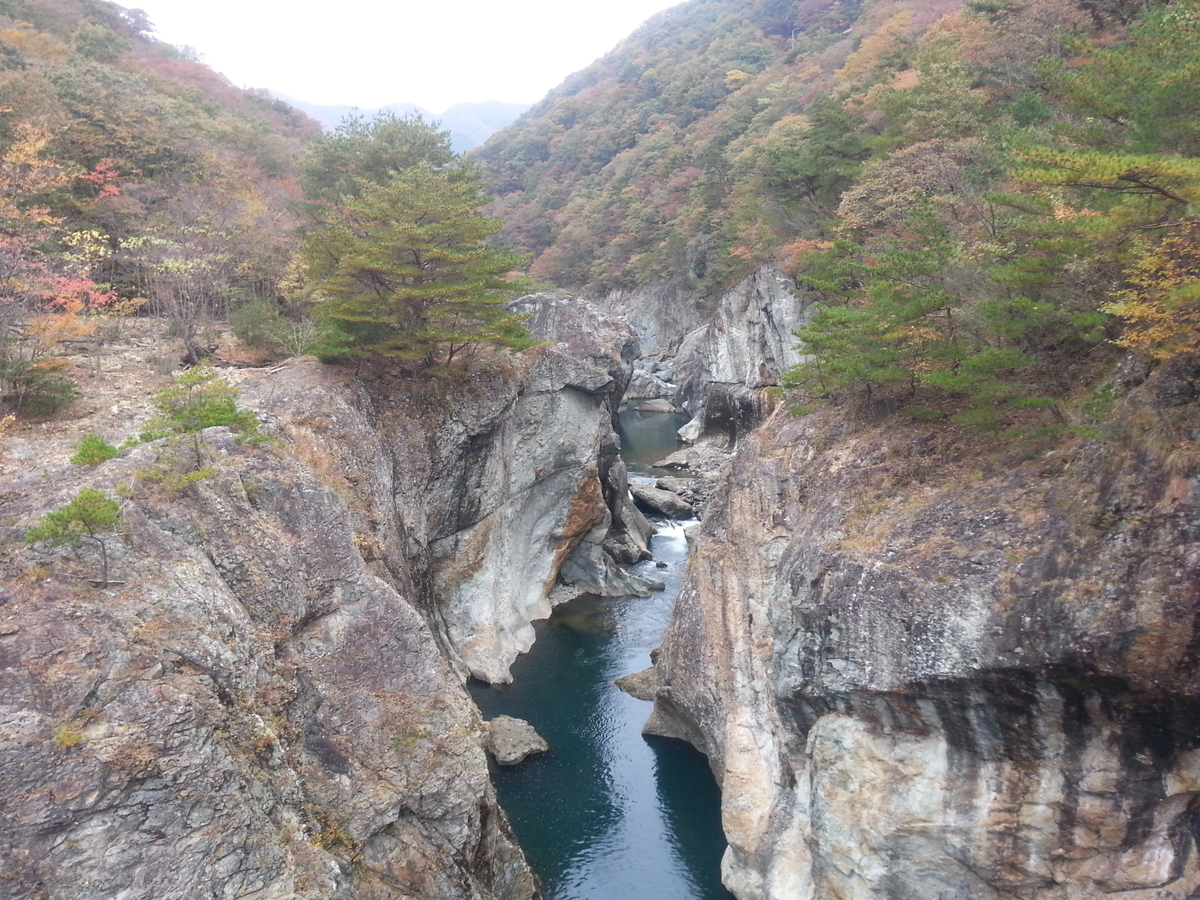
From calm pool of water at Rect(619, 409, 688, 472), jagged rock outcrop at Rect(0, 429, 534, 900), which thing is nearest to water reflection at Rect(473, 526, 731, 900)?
jagged rock outcrop at Rect(0, 429, 534, 900)

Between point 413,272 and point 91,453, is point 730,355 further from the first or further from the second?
point 91,453

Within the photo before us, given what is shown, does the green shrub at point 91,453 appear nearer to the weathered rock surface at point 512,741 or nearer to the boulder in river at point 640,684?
the weathered rock surface at point 512,741

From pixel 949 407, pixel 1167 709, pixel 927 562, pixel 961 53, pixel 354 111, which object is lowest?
pixel 1167 709

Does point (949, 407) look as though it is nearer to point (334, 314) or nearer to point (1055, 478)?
point (1055, 478)

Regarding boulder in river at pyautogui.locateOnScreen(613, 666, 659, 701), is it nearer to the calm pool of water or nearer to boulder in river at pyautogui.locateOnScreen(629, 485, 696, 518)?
boulder in river at pyautogui.locateOnScreen(629, 485, 696, 518)

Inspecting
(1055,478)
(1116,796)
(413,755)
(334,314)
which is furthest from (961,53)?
(413,755)

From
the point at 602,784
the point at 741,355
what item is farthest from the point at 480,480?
the point at 741,355
